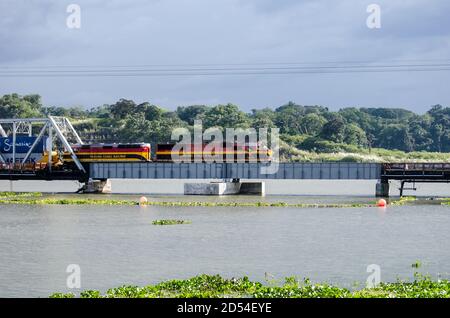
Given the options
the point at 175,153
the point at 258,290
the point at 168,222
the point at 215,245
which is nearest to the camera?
the point at 258,290

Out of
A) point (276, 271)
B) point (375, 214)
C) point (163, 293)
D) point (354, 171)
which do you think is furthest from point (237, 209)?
point (163, 293)

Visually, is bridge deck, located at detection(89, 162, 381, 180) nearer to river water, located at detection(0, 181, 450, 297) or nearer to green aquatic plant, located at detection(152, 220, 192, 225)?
river water, located at detection(0, 181, 450, 297)

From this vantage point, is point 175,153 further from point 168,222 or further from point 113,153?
point 168,222

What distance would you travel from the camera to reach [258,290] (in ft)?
113

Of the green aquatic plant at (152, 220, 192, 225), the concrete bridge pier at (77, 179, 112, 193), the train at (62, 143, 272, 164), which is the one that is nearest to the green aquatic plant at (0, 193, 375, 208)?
the concrete bridge pier at (77, 179, 112, 193)

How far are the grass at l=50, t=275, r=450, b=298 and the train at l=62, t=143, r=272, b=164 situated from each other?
85841 millimetres

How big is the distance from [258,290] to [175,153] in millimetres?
91519

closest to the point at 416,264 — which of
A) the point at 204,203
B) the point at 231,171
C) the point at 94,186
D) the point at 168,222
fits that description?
the point at 168,222

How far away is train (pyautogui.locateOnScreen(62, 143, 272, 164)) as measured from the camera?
404 feet

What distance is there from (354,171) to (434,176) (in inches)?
446

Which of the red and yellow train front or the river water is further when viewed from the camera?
the red and yellow train front

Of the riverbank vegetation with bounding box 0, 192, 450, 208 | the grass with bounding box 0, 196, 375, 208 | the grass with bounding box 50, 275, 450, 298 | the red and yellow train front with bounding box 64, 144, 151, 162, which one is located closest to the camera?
the grass with bounding box 50, 275, 450, 298
